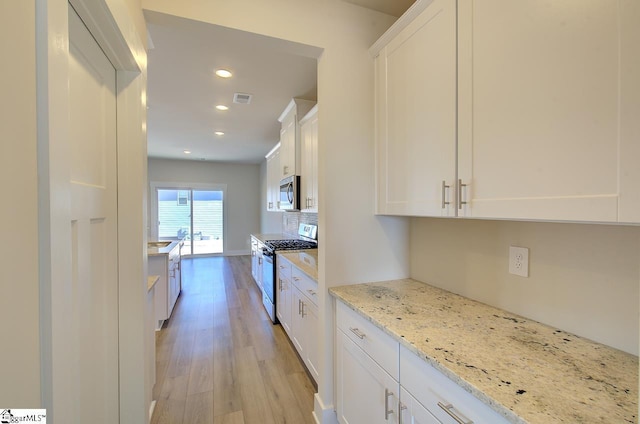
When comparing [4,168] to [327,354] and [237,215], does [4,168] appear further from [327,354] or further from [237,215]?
[237,215]

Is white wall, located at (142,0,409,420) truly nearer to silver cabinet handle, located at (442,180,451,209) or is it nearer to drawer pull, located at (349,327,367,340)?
drawer pull, located at (349,327,367,340)

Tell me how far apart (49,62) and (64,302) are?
541 mm

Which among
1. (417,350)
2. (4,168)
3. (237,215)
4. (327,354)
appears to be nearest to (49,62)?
(4,168)

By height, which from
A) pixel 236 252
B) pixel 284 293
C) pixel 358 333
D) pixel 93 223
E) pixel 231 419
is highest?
pixel 93 223

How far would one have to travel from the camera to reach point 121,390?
1291 millimetres

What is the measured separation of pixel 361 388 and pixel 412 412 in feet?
1.25

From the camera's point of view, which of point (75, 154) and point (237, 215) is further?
point (237, 215)

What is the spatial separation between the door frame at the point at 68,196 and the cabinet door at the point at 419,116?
125 cm

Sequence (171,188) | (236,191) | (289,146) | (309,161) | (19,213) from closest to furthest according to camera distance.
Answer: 1. (19,213)
2. (309,161)
3. (289,146)
4. (171,188)
5. (236,191)

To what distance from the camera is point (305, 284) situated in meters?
2.14

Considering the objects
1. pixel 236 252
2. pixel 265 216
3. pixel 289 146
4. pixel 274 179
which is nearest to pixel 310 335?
pixel 289 146

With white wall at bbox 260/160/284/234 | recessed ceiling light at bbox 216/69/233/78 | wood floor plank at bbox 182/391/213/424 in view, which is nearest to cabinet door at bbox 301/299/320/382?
wood floor plank at bbox 182/391/213/424

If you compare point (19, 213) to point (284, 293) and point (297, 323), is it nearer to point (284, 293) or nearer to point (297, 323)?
point (297, 323)

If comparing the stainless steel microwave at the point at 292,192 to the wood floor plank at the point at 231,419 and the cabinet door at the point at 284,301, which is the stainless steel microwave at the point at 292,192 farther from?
the wood floor plank at the point at 231,419
